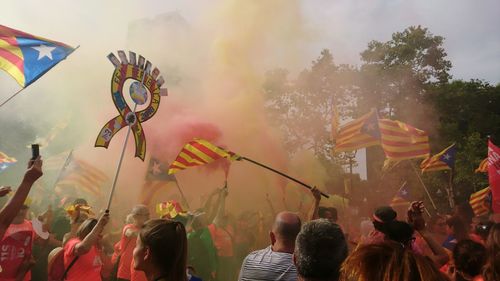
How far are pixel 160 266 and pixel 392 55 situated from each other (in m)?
26.6

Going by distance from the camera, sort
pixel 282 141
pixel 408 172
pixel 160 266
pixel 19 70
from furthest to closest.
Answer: pixel 408 172
pixel 282 141
pixel 19 70
pixel 160 266

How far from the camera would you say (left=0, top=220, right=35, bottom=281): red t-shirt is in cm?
407

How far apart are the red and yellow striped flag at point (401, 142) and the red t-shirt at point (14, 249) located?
7968 mm

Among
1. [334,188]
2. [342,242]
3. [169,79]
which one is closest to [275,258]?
[342,242]

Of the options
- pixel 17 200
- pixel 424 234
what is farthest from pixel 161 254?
pixel 424 234

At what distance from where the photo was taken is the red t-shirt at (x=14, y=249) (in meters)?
4.07

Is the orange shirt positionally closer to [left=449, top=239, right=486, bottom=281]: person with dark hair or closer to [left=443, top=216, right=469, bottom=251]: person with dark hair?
[left=443, top=216, right=469, bottom=251]: person with dark hair

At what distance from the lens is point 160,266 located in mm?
2285

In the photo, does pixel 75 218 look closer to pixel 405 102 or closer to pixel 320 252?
pixel 320 252

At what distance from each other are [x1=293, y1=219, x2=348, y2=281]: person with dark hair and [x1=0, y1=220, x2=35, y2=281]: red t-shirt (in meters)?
3.20

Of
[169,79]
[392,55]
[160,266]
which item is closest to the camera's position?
[160,266]

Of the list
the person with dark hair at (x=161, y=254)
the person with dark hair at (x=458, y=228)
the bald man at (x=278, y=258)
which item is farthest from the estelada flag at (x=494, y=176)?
the person with dark hair at (x=161, y=254)

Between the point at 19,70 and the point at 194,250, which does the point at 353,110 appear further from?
the point at 19,70

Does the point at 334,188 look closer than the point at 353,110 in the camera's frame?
Yes
